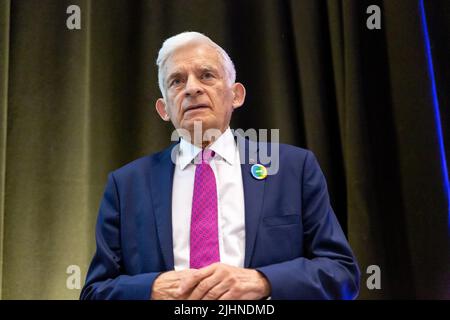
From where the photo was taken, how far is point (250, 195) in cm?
163

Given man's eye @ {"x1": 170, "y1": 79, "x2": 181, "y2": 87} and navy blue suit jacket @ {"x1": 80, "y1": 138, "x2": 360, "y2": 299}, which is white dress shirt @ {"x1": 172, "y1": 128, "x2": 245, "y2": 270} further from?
man's eye @ {"x1": 170, "y1": 79, "x2": 181, "y2": 87}

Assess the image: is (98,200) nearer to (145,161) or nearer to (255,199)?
(145,161)

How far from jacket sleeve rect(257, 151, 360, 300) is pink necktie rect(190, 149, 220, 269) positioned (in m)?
0.18

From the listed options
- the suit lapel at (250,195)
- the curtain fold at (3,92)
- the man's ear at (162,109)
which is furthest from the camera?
the curtain fold at (3,92)

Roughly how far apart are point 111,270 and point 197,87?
0.61 meters

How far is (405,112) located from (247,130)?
651 mm

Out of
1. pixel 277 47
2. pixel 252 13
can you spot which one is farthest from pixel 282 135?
pixel 252 13

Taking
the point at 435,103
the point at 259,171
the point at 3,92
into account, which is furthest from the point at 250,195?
the point at 3,92

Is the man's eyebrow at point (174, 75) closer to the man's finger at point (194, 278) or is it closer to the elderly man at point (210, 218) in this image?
the elderly man at point (210, 218)

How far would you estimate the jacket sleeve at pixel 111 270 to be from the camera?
1487mm

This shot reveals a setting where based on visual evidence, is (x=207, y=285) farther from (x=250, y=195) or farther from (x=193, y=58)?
(x=193, y=58)

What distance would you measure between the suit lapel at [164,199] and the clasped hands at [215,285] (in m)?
0.12

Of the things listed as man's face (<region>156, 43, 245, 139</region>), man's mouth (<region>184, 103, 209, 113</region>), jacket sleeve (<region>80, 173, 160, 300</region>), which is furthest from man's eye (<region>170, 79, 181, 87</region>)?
jacket sleeve (<region>80, 173, 160, 300</region>)

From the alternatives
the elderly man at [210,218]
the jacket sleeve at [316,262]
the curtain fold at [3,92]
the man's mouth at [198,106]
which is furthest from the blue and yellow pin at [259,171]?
the curtain fold at [3,92]
